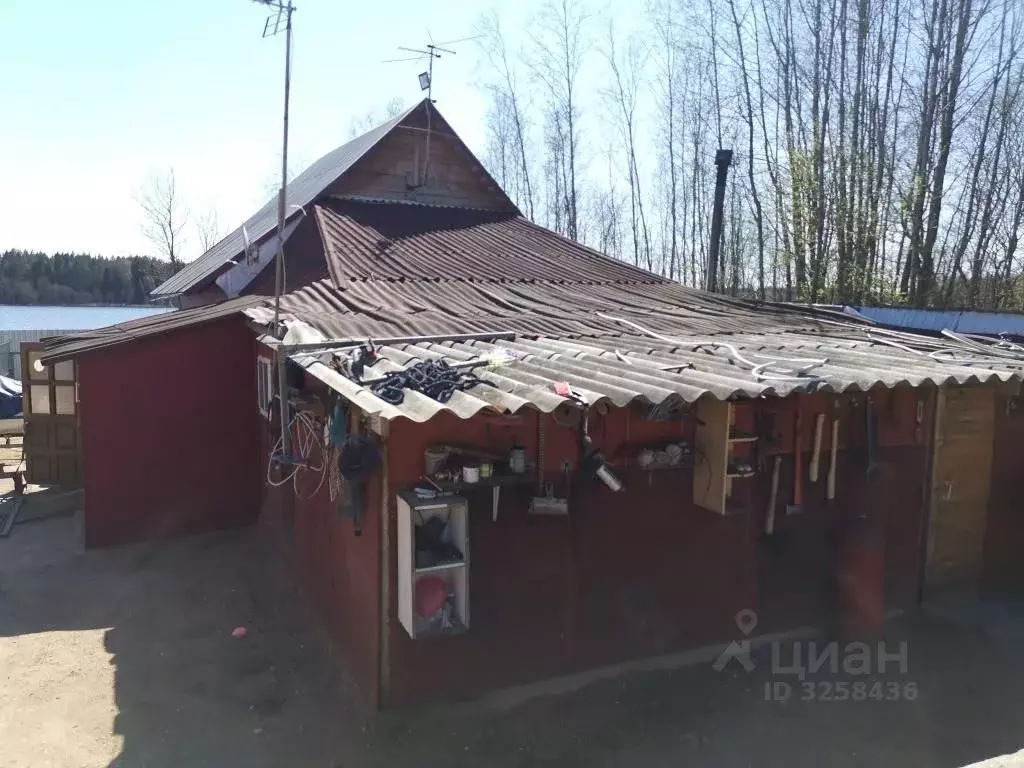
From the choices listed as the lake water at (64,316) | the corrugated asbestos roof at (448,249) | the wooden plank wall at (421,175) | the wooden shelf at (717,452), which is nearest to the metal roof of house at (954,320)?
the corrugated asbestos roof at (448,249)

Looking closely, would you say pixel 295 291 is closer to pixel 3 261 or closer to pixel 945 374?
pixel 945 374

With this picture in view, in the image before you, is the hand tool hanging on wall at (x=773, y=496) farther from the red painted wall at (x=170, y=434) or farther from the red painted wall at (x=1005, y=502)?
the red painted wall at (x=170, y=434)

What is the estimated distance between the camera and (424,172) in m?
11.9

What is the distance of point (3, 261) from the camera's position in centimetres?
4212

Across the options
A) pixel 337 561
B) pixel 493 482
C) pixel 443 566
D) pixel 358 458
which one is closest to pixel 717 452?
pixel 493 482

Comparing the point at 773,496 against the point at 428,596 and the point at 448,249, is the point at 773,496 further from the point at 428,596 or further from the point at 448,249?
the point at 448,249

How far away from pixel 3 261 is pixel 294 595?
1825 inches

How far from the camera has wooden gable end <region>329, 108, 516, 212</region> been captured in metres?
11.4

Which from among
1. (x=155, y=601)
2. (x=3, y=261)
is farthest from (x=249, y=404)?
(x=3, y=261)

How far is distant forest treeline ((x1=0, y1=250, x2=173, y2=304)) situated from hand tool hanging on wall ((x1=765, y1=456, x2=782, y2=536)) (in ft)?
143

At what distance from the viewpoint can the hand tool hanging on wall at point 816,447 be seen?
5422 mm

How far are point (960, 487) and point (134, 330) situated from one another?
9.28 meters

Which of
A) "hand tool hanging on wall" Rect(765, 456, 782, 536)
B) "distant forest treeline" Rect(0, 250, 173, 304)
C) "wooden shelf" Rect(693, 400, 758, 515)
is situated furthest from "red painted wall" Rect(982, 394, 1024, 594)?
"distant forest treeline" Rect(0, 250, 173, 304)

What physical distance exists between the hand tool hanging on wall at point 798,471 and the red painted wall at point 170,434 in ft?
21.1
